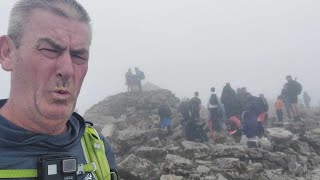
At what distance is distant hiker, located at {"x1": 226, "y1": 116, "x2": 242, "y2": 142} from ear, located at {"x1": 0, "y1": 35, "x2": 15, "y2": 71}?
60.8 feet

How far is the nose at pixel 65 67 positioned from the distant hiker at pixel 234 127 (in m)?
18.4

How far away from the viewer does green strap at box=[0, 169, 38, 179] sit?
1844 mm

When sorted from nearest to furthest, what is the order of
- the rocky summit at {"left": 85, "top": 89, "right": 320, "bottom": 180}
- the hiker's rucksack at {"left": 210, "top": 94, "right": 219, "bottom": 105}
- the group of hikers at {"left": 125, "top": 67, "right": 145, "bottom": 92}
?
the rocky summit at {"left": 85, "top": 89, "right": 320, "bottom": 180}
the hiker's rucksack at {"left": 210, "top": 94, "right": 219, "bottom": 105}
the group of hikers at {"left": 125, "top": 67, "right": 145, "bottom": 92}

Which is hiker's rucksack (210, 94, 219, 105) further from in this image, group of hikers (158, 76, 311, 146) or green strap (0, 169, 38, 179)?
green strap (0, 169, 38, 179)

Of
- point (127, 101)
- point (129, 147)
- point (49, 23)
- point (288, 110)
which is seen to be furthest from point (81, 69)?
point (127, 101)

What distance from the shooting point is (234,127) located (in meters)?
20.5

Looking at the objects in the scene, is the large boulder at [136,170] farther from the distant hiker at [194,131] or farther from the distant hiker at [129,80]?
the distant hiker at [129,80]

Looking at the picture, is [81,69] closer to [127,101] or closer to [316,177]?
[316,177]

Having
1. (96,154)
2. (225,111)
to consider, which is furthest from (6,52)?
(225,111)

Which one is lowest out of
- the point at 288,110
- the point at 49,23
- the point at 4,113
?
the point at 288,110

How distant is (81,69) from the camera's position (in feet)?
7.19

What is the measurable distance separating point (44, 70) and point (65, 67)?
0.42 ft

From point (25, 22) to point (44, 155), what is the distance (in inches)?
34.0

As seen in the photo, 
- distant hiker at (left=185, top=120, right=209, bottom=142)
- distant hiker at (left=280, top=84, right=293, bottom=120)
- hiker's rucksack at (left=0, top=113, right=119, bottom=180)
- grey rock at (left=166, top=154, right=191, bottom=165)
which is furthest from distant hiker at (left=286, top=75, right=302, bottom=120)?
hiker's rucksack at (left=0, top=113, right=119, bottom=180)
